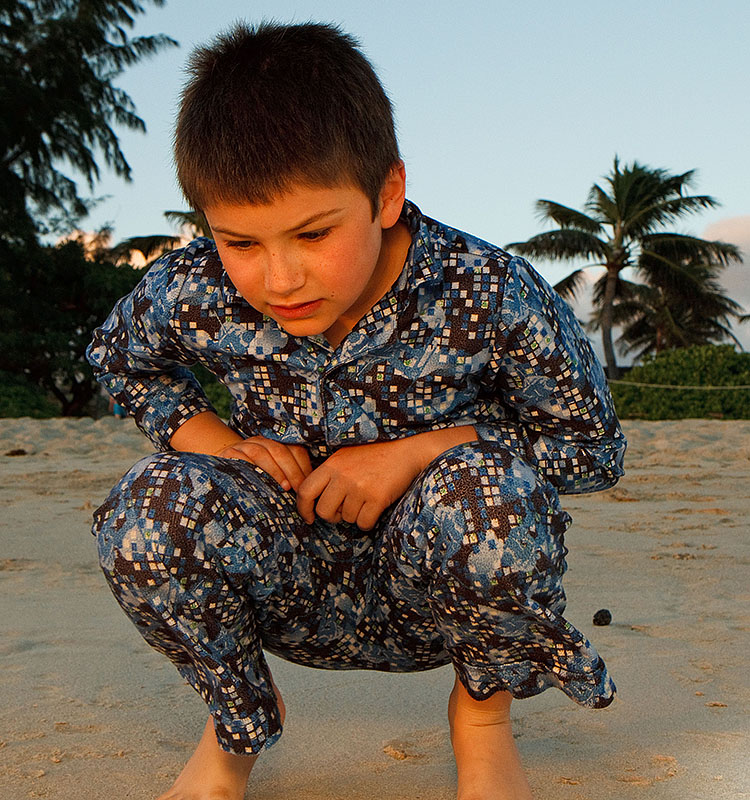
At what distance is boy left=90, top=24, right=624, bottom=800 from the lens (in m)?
1.37

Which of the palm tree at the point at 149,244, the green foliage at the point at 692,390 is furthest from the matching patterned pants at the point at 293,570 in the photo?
the palm tree at the point at 149,244

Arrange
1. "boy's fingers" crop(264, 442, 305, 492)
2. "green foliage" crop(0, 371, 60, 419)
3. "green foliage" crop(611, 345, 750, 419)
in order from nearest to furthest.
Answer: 1. "boy's fingers" crop(264, 442, 305, 492)
2. "green foliage" crop(0, 371, 60, 419)
3. "green foliage" crop(611, 345, 750, 419)

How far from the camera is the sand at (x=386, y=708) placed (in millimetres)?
1533

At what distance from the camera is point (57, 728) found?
173 cm

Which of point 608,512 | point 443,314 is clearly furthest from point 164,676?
point 608,512

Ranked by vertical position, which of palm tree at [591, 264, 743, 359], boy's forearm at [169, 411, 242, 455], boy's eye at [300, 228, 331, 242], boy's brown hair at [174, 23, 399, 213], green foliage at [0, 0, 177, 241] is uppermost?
green foliage at [0, 0, 177, 241]

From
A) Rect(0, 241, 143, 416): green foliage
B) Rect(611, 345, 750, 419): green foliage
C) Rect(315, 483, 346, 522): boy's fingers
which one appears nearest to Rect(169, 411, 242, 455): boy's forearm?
Rect(315, 483, 346, 522): boy's fingers

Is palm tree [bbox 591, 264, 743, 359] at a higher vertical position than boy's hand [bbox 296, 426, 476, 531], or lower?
lower

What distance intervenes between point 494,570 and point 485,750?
36 centimetres

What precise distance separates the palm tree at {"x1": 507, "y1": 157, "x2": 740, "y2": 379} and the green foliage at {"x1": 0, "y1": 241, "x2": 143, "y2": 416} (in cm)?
1361

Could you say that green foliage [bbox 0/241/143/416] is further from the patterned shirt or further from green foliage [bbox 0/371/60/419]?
the patterned shirt

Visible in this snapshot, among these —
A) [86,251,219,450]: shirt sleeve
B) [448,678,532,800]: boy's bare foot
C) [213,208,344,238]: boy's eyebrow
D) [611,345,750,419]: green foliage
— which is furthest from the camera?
[611,345,750,419]: green foliage

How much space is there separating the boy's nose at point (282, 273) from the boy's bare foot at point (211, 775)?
71 cm

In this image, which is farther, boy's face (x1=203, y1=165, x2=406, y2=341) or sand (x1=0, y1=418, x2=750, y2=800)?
sand (x1=0, y1=418, x2=750, y2=800)
